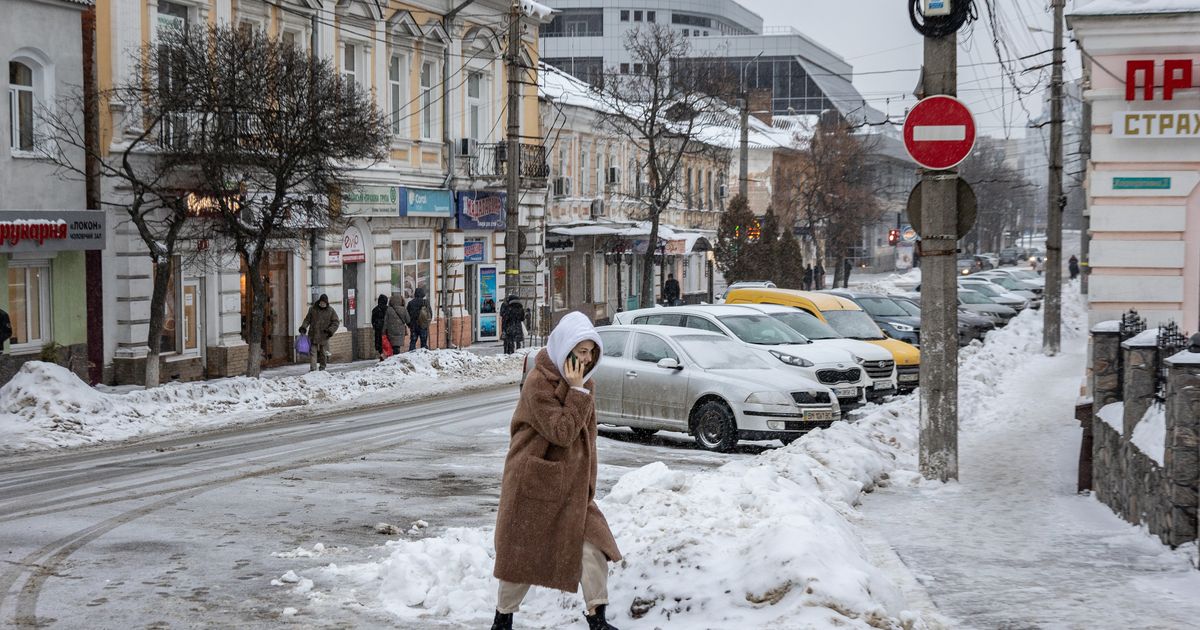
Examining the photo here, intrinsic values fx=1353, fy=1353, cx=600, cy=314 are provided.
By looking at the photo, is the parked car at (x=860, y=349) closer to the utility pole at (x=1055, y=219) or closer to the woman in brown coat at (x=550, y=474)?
the utility pole at (x=1055, y=219)

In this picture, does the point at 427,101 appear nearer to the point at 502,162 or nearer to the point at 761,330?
the point at 502,162

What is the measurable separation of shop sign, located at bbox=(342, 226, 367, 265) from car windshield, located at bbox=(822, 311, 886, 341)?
12871 mm

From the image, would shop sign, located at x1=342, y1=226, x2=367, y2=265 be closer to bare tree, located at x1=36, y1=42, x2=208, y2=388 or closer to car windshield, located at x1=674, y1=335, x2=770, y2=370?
bare tree, located at x1=36, y1=42, x2=208, y2=388

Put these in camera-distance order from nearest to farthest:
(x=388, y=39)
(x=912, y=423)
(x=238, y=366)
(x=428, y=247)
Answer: (x=912, y=423) < (x=238, y=366) < (x=388, y=39) < (x=428, y=247)

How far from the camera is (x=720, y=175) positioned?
2699 inches

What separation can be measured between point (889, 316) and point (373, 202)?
1260cm

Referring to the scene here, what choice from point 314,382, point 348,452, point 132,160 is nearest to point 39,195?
point 132,160

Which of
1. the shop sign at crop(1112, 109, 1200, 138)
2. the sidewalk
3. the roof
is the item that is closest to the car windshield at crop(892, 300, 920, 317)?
the shop sign at crop(1112, 109, 1200, 138)

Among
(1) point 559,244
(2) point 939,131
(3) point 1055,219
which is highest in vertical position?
(2) point 939,131

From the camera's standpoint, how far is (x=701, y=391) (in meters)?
16.4

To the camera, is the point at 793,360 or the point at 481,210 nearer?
the point at 793,360

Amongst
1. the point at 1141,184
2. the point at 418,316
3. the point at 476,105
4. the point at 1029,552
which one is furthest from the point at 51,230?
the point at 476,105

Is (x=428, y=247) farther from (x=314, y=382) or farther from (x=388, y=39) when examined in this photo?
(x=314, y=382)

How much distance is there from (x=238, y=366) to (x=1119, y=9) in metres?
18.9
